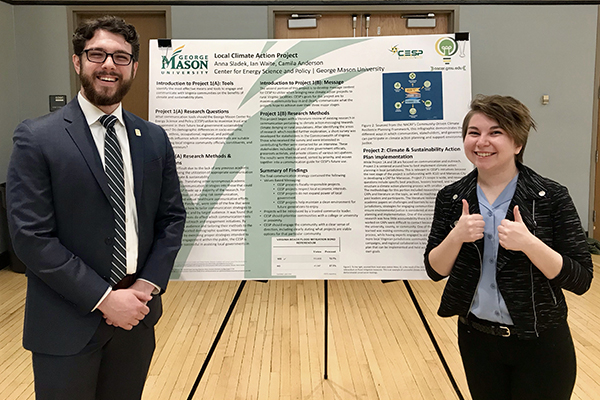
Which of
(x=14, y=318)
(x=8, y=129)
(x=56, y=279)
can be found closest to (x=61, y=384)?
(x=56, y=279)

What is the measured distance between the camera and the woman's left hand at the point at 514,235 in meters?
1.18

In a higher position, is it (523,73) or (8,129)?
(523,73)

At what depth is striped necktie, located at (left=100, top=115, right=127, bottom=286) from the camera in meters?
1.28

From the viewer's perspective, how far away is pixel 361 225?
1.82 meters

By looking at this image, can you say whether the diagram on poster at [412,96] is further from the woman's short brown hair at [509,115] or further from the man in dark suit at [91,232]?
the man in dark suit at [91,232]

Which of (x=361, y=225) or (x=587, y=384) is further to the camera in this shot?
(x=587, y=384)

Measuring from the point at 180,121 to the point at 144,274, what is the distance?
0.73 meters

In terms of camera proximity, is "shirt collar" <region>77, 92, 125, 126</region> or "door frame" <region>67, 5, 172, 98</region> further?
"door frame" <region>67, 5, 172, 98</region>

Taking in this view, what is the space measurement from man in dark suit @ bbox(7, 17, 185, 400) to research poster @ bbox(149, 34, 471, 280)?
41 centimetres

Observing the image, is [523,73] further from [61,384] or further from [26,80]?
[26,80]

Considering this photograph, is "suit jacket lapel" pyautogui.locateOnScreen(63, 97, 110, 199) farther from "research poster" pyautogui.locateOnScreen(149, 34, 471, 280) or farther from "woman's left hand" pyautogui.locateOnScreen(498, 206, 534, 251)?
"woman's left hand" pyautogui.locateOnScreen(498, 206, 534, 251)

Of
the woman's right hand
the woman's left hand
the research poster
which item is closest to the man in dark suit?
the research poster

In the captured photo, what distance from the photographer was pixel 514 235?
3.90 ft

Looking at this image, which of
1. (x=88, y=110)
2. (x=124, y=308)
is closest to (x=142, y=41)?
(x=88, y=110)
